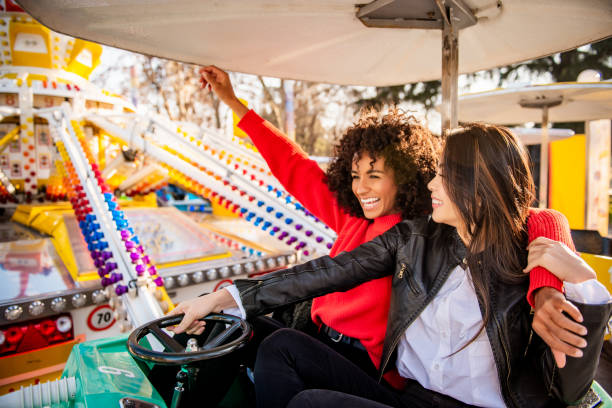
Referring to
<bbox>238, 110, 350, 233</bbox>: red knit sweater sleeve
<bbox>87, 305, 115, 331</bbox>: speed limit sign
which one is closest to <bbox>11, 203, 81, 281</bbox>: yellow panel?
<bbox>87, 305, 115, 331</bbox>: speed limit sign

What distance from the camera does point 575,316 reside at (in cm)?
93

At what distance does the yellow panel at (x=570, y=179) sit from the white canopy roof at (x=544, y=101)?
1.73m

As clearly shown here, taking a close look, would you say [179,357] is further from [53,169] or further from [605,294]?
[53,169]

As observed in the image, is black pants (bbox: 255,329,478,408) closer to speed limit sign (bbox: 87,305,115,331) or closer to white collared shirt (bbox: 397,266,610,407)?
white collared shirt (bbox: 397,266,610,407)

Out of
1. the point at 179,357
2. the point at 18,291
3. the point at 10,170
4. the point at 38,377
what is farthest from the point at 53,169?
the point at 179,357

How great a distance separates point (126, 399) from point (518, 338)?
1.14m

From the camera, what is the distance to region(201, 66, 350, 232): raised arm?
2154 mm

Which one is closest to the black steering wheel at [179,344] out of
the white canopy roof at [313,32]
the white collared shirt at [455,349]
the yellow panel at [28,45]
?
the white collared shirt at [455,349]

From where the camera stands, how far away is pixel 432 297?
1.30 metres

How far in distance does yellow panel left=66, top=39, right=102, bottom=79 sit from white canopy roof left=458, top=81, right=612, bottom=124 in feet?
14.6

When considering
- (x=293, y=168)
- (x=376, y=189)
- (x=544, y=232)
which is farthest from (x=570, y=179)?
(x=544, y=232)

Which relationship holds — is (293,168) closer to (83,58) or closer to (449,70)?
(449,70)

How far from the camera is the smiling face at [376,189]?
1.74 metres

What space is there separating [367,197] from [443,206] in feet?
1.61
